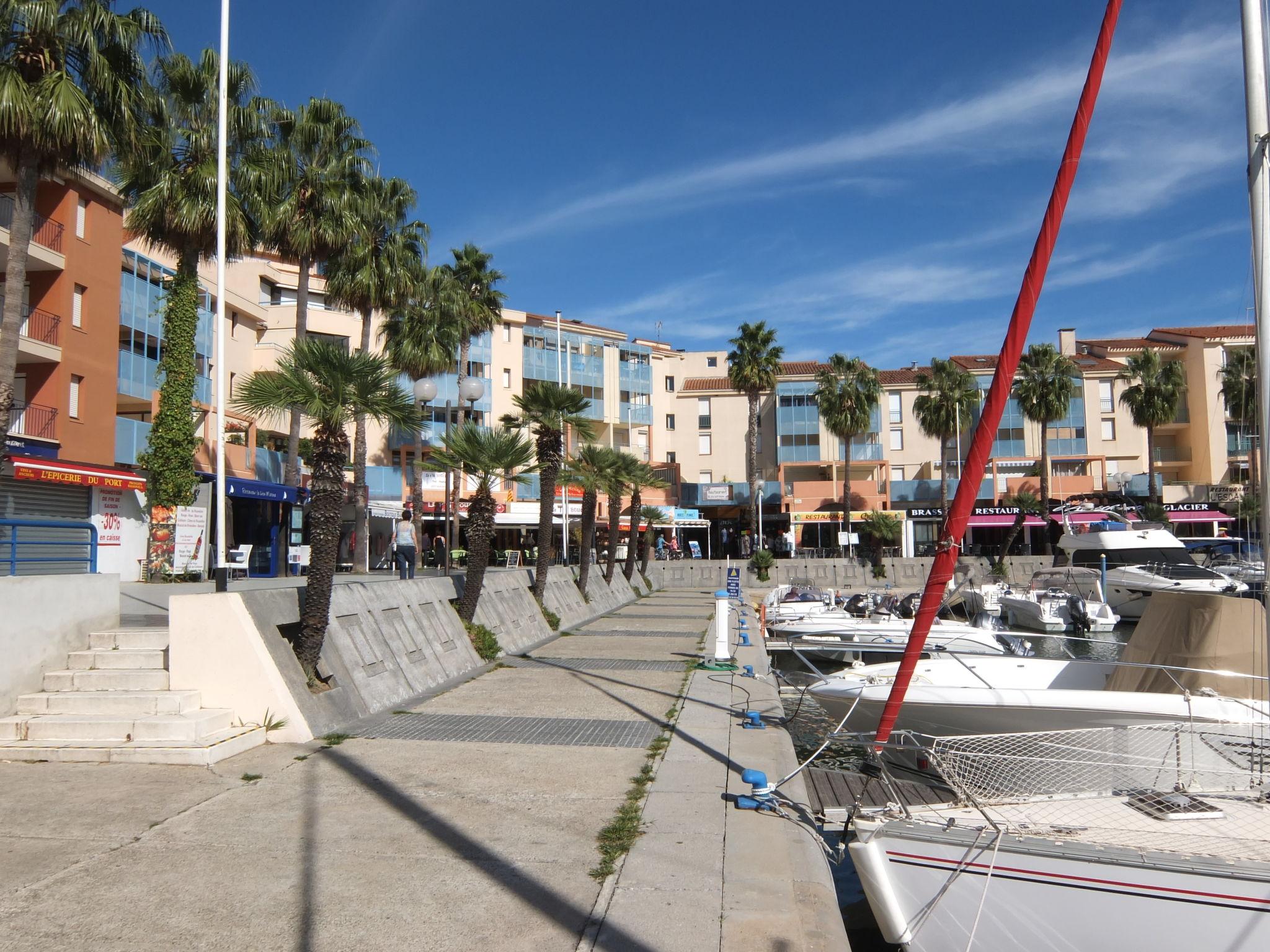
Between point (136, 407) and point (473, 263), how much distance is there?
50.8 feet

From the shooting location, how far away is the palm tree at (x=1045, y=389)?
5581 cm

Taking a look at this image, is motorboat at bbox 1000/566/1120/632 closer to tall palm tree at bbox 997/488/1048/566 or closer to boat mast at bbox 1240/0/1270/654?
tall palm tree at bbox 997/488/1048/566

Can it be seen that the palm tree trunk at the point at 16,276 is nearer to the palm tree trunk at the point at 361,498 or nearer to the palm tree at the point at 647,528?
the palm tree trunk at the point at 361,498

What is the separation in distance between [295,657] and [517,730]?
255cm

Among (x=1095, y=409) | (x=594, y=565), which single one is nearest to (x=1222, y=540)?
(x=1095, y=409)

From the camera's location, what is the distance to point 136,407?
106 ft

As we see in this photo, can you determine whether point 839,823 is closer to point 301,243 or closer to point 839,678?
point 839,678

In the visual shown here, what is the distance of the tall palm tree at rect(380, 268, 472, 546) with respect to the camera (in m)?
37.2

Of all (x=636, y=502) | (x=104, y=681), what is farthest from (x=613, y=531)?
(x=104, y=681)

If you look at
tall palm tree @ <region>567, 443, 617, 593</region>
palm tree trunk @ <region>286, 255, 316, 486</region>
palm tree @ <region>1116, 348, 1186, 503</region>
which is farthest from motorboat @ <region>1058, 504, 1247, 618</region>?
palm tree trunk @ <region>286, 255, 316, 486</region>

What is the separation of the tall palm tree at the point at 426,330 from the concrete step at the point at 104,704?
28164 mm

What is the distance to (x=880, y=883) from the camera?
6.05m

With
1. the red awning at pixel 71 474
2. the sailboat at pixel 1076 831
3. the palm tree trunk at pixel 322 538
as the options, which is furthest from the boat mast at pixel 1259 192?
the red awning at pixel 71 474

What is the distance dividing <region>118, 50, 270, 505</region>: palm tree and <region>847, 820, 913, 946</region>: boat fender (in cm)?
2168
